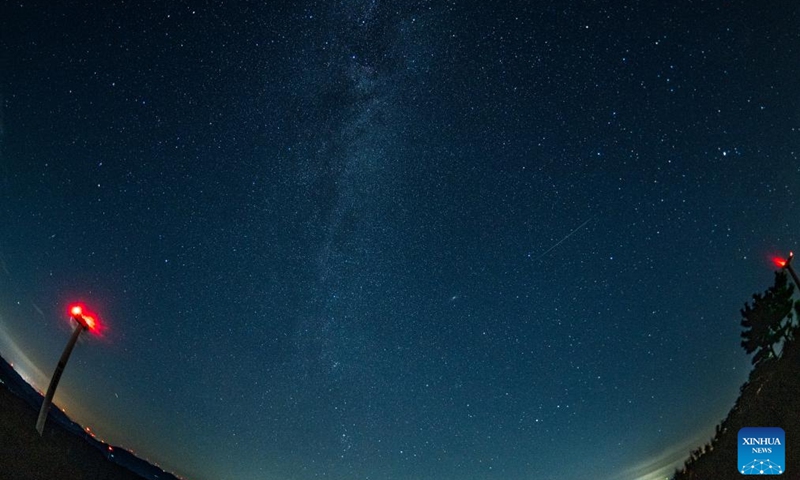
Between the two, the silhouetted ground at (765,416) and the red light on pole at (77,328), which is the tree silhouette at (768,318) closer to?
the silhouetted ground at (765,416)

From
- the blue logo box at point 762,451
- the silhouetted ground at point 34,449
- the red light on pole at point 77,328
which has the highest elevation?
the red light on pole at point 77,328

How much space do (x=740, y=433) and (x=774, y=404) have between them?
6.85 feet

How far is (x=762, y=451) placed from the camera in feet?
56.7

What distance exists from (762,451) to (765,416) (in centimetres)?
208

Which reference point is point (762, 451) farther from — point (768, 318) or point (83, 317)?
point (83, 317)

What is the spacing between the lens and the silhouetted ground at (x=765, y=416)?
17.3 m

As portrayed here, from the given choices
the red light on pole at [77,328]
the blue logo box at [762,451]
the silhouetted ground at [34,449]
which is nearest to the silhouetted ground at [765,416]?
the blue logo box at [762,451]

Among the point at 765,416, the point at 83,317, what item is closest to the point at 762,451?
the point at 765,416

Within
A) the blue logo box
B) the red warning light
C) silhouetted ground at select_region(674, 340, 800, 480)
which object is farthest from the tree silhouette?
the red warning light

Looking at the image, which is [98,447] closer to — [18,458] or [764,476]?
[18,458]

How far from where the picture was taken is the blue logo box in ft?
55.4

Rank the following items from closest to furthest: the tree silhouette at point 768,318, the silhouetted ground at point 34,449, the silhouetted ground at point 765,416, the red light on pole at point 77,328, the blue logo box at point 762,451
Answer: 1. the silhouetted ground at point 34,449
2. the red light on pole at point 77,328
3. the blue logo box at point 762,451
4. the silhouetted ground at point 765,416
5. the tree silhouette at point 768,318

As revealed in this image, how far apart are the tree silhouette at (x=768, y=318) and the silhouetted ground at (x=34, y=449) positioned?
32.5 meters

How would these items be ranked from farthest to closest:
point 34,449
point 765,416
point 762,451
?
point 765,416, point 762,451, point 34,449
